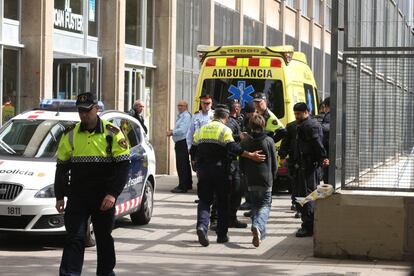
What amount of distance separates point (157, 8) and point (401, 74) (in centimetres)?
1263

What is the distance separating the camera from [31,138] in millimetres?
10398

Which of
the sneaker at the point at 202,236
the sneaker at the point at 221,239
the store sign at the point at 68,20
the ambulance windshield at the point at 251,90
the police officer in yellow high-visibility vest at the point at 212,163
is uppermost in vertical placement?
the store sign at the point at 68,20

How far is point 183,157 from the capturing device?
1661 cm

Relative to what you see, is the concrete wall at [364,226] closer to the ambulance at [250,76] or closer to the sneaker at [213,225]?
the sneaker at [213,225]

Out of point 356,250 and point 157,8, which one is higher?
point 157,8

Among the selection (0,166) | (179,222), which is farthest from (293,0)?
(0,166)

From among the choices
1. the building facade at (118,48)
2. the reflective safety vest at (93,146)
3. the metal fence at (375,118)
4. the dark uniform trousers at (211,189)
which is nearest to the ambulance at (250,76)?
the building facade at (118,48)

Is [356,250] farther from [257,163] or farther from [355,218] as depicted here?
[257,163]

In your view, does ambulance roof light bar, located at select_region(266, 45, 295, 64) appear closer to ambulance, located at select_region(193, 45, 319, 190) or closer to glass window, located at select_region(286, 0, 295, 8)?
ambulance, located at select_region(193, 45, 319, 190)

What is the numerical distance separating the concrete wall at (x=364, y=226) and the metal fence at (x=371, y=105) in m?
0.37

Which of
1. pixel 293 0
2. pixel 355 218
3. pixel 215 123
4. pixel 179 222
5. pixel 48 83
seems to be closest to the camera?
pixel 355 218

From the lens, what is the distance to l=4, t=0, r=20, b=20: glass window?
15617 mm

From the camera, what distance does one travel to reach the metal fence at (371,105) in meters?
9.40

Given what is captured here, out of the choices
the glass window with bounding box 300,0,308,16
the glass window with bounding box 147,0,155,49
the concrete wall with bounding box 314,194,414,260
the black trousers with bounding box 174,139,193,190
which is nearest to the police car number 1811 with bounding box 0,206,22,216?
the concrete wall with bounding box 314,194,414,260
